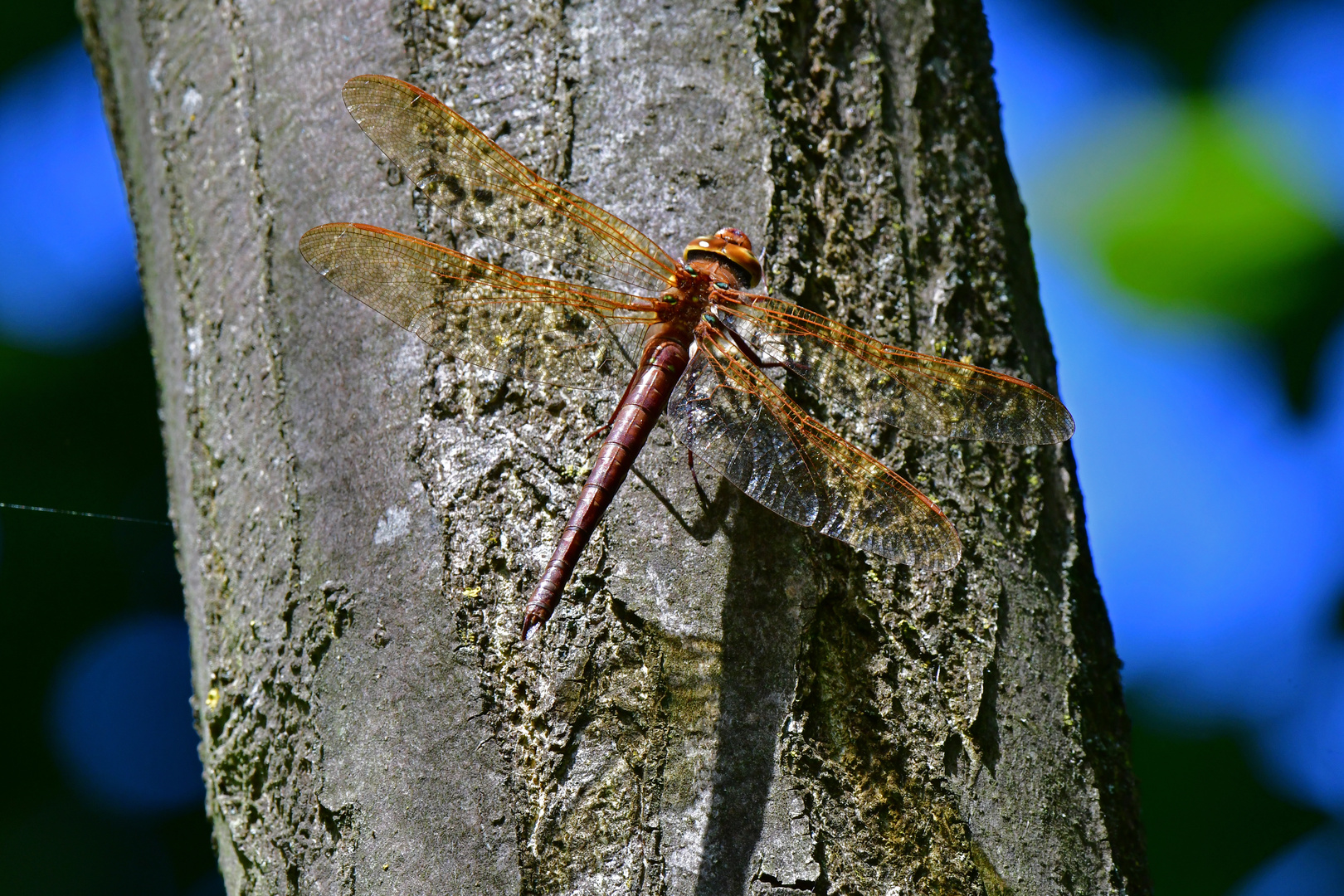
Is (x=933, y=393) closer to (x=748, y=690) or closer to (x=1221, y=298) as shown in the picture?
(x=748, y=690)

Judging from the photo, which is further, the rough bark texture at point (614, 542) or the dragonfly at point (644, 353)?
the dragonfly at point (644, 353)

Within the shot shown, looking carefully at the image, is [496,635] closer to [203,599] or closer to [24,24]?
[203,599]

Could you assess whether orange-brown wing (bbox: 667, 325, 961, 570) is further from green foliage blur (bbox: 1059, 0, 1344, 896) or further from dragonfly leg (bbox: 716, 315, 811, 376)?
green foliage blur (bbox: 1059, 0, 1344, 896)

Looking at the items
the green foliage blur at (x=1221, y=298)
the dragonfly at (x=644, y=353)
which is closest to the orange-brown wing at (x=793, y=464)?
the dragonfly at (x=644, y=353)

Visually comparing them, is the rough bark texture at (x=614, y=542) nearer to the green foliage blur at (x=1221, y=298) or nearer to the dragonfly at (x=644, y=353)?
the dragonfly at (x=644, y=353)

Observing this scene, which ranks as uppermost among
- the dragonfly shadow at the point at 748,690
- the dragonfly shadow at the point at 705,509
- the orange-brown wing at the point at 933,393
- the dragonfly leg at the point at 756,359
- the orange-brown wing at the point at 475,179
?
the orange-brown wing at the point at 475,179

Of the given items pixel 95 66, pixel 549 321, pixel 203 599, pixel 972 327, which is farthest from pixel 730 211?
pixel 95 66

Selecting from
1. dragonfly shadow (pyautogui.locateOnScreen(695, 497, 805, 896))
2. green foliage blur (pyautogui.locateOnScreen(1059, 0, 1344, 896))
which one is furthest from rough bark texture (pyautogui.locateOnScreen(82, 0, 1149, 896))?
green foliage blur (pyautogui.locateOnScreen(1059, 0, 1344, 896))
